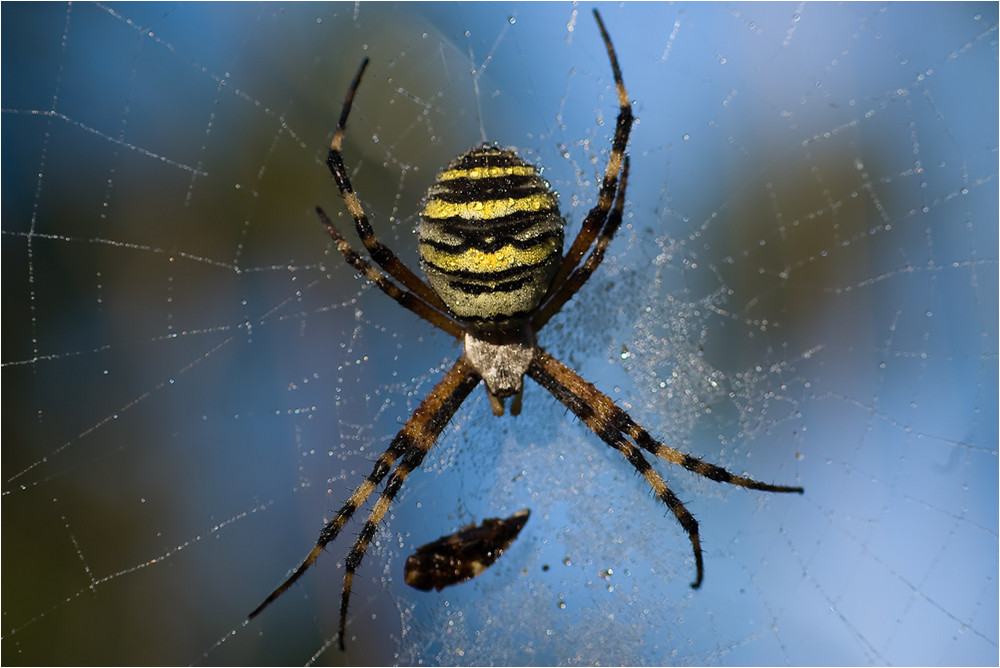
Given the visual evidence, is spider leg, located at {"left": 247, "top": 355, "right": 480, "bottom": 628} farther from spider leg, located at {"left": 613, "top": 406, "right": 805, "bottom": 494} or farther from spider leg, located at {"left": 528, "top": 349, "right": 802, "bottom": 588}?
spider leg, located at {"left": 613, "top": 406, "right": 805, "bottom": 494}

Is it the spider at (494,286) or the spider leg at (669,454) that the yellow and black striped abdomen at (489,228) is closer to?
the spider at (494,286)

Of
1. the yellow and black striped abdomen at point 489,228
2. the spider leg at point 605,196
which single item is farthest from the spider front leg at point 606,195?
the yellow and black striped abdomen at point 489,228

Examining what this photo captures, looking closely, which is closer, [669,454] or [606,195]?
[606,195]

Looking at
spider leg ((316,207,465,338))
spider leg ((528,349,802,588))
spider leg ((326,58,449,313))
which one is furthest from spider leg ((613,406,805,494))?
spider leg ((326,58,449,313))

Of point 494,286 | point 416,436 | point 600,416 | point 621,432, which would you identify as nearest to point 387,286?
point 494,286

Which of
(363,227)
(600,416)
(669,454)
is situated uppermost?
(363,227)

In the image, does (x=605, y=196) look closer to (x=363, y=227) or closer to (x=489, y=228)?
(x=489, y=228)
